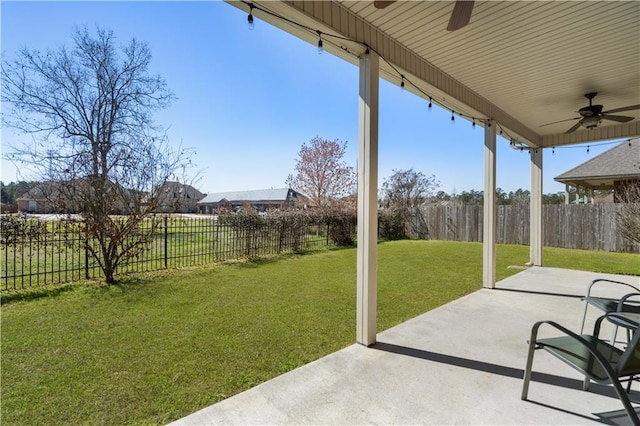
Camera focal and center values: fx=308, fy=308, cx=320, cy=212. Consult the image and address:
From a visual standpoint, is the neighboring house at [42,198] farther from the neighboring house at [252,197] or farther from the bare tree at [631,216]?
the neighboring house at [252,197]

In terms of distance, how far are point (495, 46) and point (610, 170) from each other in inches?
488

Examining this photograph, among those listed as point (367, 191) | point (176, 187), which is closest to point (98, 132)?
point (176, 187)

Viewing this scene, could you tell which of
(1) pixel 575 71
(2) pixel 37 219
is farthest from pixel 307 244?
(1) pixel 575 71

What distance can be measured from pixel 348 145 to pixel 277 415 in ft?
52.7

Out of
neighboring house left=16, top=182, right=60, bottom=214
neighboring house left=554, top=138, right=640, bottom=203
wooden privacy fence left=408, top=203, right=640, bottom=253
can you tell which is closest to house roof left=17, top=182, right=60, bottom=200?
neighboring house left=16, top=182, right=60, bottom=214

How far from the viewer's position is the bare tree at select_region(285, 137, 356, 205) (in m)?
16.8

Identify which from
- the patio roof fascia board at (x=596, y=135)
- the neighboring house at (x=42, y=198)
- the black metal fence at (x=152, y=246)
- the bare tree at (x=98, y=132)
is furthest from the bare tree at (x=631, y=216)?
the neighboring house at (x=42, y=198)

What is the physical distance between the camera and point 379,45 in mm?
2973

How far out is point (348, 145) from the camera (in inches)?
669

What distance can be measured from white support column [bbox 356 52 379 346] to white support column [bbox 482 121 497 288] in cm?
298

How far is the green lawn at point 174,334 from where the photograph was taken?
2.02 metres

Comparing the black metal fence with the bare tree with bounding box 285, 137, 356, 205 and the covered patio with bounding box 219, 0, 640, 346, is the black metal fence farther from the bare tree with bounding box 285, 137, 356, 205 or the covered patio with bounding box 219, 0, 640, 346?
the bare tree with bounding box 285, 137, 356, 205

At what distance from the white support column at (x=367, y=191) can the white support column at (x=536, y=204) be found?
5.94 meters

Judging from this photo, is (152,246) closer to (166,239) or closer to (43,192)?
(166,239)
